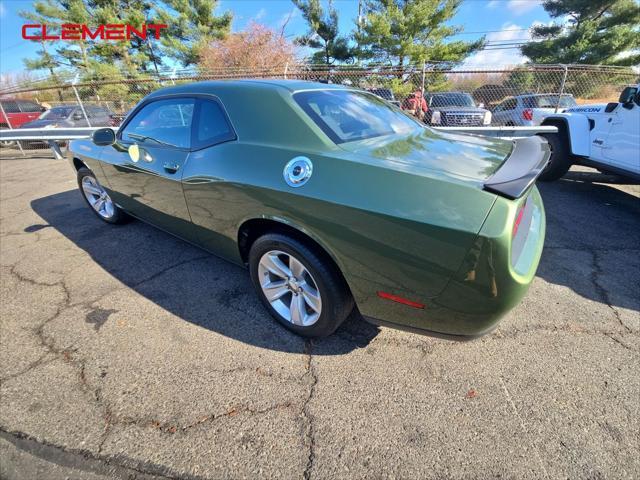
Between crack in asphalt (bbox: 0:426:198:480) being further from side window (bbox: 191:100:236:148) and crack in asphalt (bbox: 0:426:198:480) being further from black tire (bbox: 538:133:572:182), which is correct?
black tire (bbox: 538:133:572:182)

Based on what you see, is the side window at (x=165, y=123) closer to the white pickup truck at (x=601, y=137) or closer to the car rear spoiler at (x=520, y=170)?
the car rear spoiler at (x=520, y=170)

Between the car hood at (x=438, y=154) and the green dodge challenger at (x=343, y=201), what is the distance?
1 cm

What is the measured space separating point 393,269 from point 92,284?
2.79 metres

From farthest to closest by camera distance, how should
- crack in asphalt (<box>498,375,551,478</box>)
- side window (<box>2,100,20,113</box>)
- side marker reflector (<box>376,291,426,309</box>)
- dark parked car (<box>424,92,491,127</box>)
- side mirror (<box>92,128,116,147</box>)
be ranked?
side window (<box>2,100,20,113</box>), dark parked car (<box>424,92,491,127</box>), side mirror (<box>92,128,116,147</box>), side marker reflector (<box>376,291,426,309</box>), crack in asphalt (<box>498,375,551,478</box>)

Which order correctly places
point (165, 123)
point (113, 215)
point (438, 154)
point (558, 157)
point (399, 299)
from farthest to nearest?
point (558, 157) → point (113, 215) → point (165, 123) → point (438, 154) → point (399, 299)

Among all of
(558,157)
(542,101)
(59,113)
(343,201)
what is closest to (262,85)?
(343,201)

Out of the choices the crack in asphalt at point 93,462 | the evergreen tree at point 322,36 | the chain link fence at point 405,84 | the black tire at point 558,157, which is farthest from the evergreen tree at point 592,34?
the crack in asphalt at point 93,462

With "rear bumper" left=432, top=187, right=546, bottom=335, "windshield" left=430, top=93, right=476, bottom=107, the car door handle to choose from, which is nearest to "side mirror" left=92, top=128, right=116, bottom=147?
the car door handle

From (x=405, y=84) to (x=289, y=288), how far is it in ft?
50.6

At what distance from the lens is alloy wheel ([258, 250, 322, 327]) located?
2008 millimetres

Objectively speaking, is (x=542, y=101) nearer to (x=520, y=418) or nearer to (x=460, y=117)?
(x=460, y=117)

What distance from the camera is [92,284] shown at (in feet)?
9.47

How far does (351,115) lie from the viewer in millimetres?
2262

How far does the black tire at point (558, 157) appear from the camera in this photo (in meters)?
5.16
